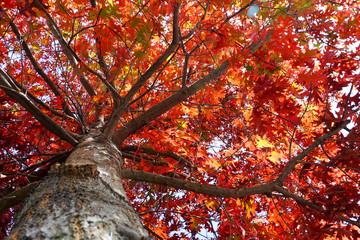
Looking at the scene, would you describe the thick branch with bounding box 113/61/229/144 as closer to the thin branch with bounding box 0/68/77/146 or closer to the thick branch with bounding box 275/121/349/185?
the thin branch with bounding box 0/68/77/146

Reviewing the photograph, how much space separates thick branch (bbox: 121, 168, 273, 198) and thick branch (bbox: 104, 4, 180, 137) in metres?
0.55

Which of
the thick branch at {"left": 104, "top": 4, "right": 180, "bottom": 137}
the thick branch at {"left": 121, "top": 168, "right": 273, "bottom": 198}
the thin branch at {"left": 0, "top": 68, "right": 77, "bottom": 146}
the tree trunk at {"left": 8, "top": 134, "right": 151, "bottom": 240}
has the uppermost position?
the thick branch at {"left": 104, "top": 4, "right": 180, "bottom": 137}

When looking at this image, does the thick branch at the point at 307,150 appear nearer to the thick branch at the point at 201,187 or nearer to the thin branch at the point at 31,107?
the thick branch at the point at 201,187

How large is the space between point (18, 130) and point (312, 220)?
4.03 metres

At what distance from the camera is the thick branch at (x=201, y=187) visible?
2133 millimetres

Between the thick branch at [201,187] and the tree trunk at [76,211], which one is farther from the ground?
the thick branch at [201,187]

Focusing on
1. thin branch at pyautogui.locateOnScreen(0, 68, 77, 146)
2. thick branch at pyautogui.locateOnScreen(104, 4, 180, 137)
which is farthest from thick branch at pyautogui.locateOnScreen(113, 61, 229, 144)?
thin branch at pyautogui.locateOnScreen(0, 68, 77, 146)

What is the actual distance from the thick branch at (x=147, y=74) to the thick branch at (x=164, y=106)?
0.23 meters

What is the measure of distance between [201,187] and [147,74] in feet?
3.84

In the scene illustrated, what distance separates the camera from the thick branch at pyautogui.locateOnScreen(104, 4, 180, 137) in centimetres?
193

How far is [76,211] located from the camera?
0.91 m

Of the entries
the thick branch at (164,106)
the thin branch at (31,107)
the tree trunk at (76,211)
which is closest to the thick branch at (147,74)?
the thick branch at (164,106)

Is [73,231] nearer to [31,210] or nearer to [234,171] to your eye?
[31,210]

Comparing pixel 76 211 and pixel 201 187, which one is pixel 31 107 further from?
pixel 201 187
